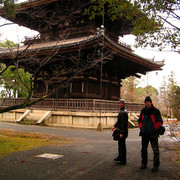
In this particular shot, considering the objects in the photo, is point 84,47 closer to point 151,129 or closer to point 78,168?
point 151,129

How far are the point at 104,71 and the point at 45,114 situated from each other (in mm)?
7443

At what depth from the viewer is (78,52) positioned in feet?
51.9

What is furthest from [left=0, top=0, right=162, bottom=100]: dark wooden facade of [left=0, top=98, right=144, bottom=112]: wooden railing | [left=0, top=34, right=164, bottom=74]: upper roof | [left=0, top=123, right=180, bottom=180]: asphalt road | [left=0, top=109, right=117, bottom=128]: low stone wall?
[left=0, top=123, right=180, bottom=180]: asphalt road

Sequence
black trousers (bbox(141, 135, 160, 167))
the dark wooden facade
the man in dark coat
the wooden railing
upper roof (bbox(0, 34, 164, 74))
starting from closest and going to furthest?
black trousers (bbox(141, 135, 160, 167)) → the man in dark coat → upper roof (bbox(0, 34, 164, 74)) → the dark wooden facade → the wooden railing

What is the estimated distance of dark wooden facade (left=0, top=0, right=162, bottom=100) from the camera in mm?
14648

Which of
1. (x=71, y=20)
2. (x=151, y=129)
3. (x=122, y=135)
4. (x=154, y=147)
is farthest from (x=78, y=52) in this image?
(x=154, y=147)

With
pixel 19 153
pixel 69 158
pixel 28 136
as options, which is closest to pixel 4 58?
pixel 28 136

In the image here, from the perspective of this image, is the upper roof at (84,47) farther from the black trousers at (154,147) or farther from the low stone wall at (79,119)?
the black trousers at (154,147)

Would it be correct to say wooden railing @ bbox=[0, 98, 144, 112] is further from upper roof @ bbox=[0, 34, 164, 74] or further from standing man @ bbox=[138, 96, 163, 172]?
standing man @ bbox=[138, 96, 163, 172]

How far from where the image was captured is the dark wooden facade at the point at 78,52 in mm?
14648

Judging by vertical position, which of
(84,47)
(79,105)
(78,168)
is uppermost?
(84,47)

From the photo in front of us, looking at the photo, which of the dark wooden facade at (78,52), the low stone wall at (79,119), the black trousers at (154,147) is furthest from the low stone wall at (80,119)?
the black trousers at (154,147)

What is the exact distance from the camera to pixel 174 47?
6281 mm

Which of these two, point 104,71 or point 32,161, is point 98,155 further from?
point 104,71
